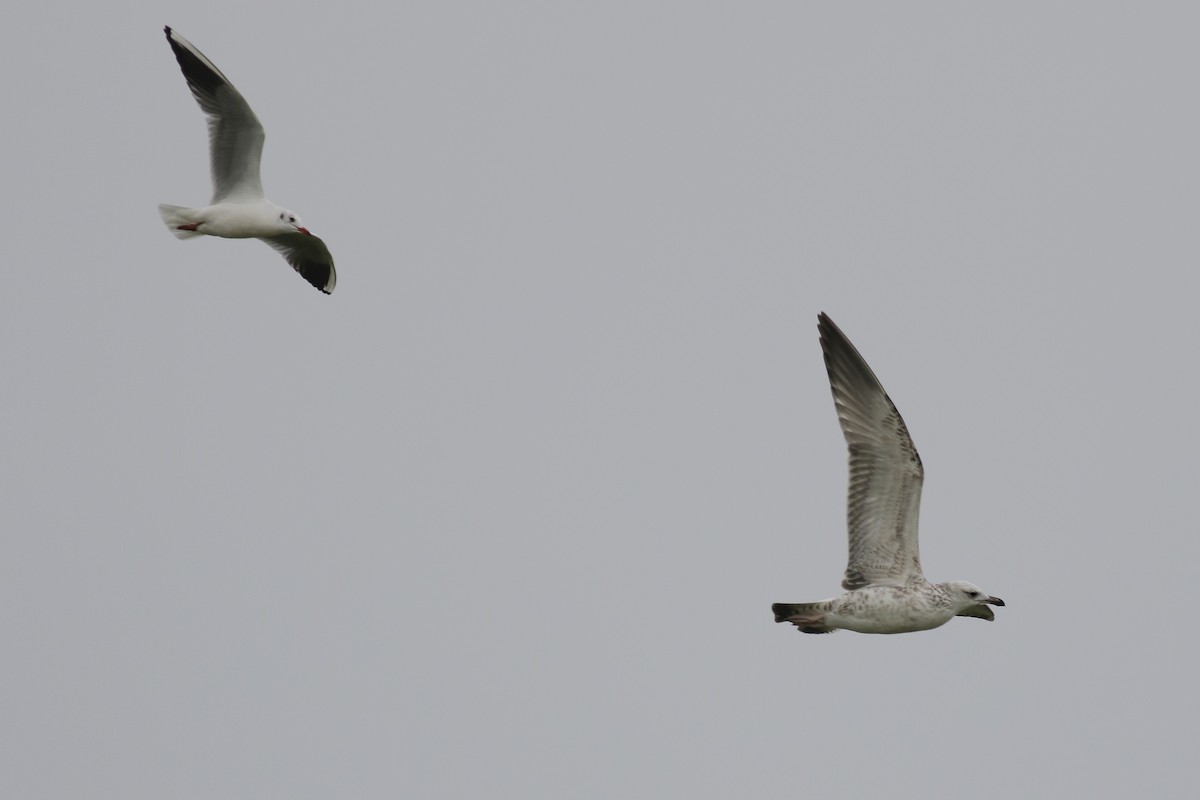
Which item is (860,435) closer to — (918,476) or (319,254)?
(918,476)

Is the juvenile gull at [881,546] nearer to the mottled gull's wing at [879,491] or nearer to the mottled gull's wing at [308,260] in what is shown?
the mottled gull's wing at [879,491]

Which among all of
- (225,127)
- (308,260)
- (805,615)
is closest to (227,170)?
(225,127)

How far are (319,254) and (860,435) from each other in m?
7.69

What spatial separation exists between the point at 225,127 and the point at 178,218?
1.15m

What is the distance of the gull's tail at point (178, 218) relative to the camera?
1769cm

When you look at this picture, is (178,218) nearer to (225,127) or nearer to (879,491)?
(225,127)

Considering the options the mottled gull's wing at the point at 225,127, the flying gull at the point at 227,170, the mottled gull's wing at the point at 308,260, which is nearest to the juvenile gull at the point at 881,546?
the flying gull at the point at 227,170

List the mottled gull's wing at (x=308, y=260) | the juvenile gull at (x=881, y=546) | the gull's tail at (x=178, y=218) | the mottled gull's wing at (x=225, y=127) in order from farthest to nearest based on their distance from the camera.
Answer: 1. the mottled gull's wing at (x=308, y=260)
2. the gull's tail at (x=178, y=218)
3. the mottled gull's wing at (x=225, y=127)
4. the juvenile gull at (x=881, y=546)

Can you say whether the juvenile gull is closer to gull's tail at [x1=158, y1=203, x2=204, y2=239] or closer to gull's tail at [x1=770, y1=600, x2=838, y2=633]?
gull's tail at [x1=770, y1=600, x2=838, y2=633]

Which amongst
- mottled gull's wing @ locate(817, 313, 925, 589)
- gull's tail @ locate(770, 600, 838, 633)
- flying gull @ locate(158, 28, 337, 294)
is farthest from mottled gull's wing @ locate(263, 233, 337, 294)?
gull's tail @ locate(770, 600, 838, 633)

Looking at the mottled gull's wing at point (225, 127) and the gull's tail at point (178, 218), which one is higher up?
the mottled gull's wing at point (225, 127)

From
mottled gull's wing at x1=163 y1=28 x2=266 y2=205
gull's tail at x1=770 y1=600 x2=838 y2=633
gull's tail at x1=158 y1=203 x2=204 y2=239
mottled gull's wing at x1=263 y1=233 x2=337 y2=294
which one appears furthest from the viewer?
mottled gull's wing at x1=263 y1=233 x2=337 y2=294

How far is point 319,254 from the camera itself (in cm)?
1959

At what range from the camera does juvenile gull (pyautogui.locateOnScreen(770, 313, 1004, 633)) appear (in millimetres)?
14758
